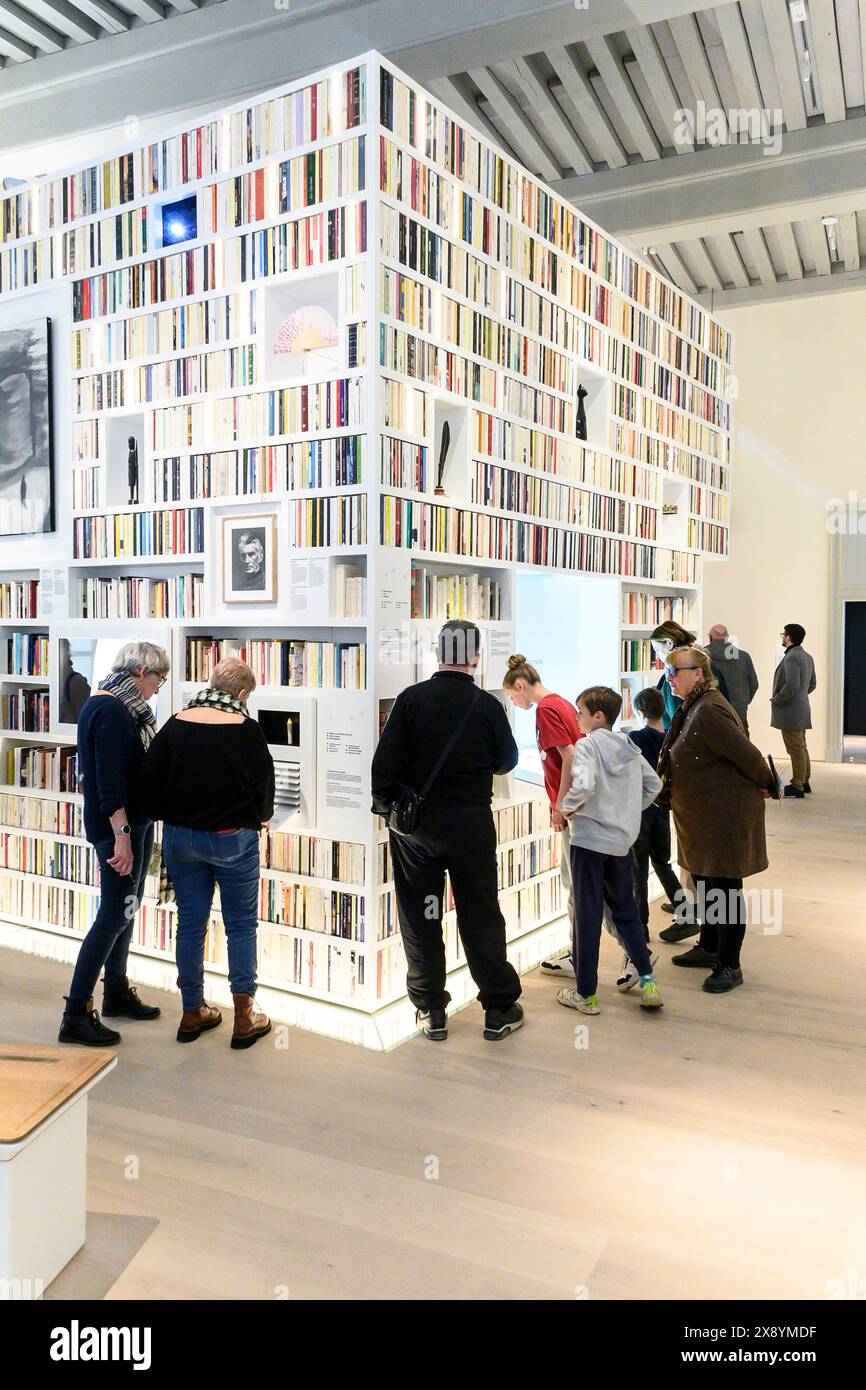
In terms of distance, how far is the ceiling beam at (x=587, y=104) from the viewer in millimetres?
6742

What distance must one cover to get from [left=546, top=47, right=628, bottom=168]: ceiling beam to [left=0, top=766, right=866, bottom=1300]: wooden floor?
575 cm

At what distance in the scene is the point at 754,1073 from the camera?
379 centimetres

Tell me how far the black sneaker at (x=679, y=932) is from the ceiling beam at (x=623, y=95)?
548 centimetres

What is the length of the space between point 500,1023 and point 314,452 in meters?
2.42

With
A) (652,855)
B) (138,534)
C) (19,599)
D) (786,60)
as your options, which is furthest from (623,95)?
(19,599)

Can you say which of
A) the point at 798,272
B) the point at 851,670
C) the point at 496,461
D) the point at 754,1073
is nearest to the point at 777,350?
the point at 798,272

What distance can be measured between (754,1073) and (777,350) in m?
10.6

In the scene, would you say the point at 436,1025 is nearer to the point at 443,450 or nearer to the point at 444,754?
the point at 444,754

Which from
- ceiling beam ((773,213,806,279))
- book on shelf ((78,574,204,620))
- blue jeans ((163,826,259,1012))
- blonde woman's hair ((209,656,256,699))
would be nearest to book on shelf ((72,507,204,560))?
book on shelf ((78,574,204,620))

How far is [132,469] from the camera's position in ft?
16.3

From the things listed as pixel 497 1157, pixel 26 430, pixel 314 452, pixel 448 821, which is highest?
pixel 26 430

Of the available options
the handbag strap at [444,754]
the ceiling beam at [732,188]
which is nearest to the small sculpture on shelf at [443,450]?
the handbag strap at [444,754]

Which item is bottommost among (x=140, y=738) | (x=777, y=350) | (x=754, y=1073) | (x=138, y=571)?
(x=754, y=1073)
